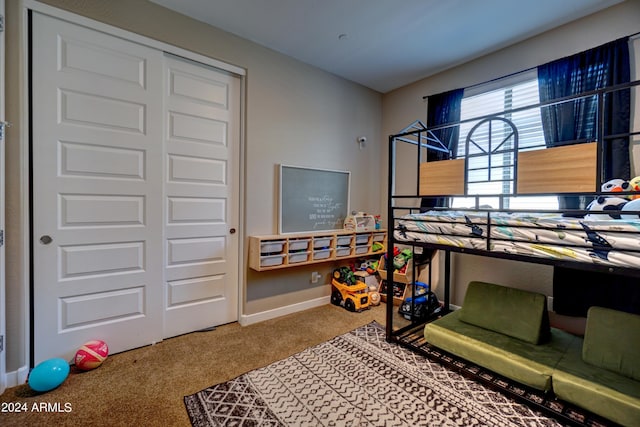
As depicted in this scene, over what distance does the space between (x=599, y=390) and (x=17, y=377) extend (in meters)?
3.45

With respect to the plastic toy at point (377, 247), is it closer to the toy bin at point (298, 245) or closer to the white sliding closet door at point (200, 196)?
the toy bin at point (298, 245)

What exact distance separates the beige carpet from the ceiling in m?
2.76

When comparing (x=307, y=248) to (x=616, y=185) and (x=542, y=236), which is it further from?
(x=616, y=185)

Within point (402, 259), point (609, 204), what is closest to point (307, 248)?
point (402, 259)

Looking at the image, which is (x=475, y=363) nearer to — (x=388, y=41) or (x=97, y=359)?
(x=97, y=359)

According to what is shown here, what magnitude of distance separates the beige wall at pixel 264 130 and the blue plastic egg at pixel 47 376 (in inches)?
10.3

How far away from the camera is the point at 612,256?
54.0 inches

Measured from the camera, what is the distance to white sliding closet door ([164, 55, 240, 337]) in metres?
2.45

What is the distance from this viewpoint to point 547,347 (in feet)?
6.43

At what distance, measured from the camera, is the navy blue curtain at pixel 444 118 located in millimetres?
3121

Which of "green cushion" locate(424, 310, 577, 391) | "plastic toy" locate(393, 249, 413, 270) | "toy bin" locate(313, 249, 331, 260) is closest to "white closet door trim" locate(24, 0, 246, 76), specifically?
"toy bin" locate(313, 249, 331, 260)

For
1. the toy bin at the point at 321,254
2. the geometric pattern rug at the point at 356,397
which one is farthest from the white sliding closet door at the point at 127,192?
the geometric pattern rug at the point at 356,397

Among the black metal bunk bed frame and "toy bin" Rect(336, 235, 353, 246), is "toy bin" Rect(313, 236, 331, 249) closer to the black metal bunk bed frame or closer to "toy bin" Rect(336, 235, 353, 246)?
"toy bin" Rect(336, 235, 353, 246)

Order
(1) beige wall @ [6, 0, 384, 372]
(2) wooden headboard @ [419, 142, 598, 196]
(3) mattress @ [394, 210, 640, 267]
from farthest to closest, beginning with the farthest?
(1) beige wall @ [6, 0, 384, 372], (2) wooden headboard @ [419, 142, 598, 196], (3) mattress @ [394, 210, 640, 267]
